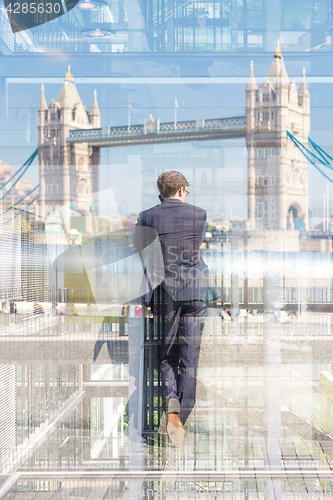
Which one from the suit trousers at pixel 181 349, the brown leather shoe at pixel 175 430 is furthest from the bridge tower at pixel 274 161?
the brown leather shoe at pixel 175 430

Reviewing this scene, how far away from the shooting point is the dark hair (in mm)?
1795

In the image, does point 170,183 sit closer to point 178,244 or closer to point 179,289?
point 178,244

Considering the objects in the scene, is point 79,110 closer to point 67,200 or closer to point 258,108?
point 67,200

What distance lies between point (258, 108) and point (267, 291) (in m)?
1.96

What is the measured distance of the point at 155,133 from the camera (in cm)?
327

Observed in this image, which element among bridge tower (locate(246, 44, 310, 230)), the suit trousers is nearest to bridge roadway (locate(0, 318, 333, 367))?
the suit trousers

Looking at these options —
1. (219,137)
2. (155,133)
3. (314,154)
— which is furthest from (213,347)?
(314,154)

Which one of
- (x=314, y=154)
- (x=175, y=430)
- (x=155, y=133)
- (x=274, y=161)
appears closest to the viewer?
(x=175, y=430)

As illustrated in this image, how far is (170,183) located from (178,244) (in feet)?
0.88

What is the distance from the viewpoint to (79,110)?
10.5 ft

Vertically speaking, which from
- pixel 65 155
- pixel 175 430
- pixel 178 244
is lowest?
pixel 175 430

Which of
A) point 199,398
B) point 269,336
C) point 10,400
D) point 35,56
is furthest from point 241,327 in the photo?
point 35,56

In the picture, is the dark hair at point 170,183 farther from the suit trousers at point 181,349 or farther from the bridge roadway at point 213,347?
the bridge roadway at point 213,347

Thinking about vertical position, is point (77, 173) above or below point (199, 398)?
above
